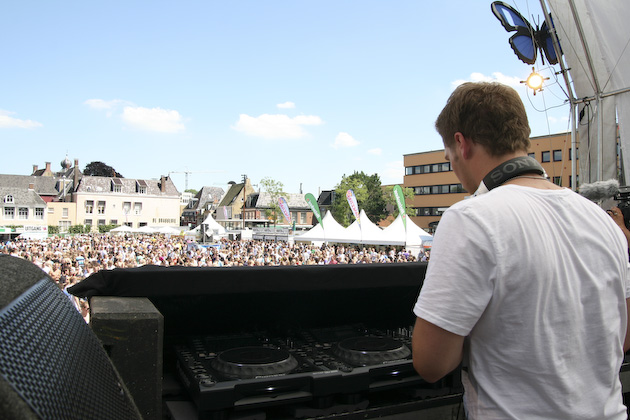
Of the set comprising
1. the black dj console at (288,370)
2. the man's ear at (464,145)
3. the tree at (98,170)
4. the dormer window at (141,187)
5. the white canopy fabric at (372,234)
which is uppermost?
the tree at (98,170)

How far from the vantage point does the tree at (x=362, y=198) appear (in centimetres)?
6112

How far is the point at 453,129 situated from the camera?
1.27 m

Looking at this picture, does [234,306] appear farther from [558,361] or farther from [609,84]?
[609,84]

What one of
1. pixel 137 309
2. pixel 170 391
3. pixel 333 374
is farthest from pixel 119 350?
pixel 333 374

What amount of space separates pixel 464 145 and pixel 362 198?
60942mm

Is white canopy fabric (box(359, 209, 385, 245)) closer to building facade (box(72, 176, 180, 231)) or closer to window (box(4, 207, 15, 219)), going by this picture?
building facade (box(72, 176, 180, 231))

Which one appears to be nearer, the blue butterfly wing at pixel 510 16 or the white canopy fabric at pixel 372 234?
the blue butterfly wing at pixel 510 16

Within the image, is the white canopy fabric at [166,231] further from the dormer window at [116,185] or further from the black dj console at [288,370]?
the black dj console at [288,370]

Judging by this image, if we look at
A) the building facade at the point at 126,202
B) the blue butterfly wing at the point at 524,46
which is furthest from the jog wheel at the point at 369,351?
the building facade at the point at 126,202

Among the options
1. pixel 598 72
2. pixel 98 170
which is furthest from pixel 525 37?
pixel 98 170

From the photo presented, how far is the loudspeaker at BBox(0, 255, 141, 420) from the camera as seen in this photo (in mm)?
515

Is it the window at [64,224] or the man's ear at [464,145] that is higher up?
the man's ear at [464,145]

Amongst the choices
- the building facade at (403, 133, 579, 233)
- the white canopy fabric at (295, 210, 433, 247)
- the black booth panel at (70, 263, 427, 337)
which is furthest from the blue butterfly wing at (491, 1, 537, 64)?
the building facade at (403, 133, 579, 233)

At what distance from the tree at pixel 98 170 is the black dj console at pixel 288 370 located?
91.9 metres
